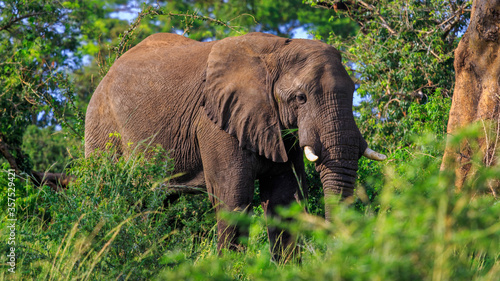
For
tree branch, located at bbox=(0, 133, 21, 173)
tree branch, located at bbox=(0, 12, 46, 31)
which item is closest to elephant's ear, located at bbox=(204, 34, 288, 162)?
tree branch, located at bbox=(0, 133, 21, 173)

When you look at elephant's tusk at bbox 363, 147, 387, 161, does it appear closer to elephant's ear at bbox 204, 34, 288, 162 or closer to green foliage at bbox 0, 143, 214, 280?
elephant's ear at bbox 204, 34, 288, 162

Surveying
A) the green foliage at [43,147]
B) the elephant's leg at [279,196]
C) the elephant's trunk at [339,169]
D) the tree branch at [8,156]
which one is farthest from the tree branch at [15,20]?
the elephant's trunk at [339,169]

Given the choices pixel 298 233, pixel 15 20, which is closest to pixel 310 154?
pixel 298 233

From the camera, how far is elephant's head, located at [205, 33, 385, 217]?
521 cm

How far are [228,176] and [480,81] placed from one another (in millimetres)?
2482

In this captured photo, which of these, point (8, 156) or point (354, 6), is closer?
point (8, 156)

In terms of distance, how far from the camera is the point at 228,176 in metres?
5.47

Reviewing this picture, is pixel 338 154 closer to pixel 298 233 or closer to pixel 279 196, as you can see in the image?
pixel 279 196

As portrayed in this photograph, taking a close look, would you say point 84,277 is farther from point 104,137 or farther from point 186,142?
point 104,137

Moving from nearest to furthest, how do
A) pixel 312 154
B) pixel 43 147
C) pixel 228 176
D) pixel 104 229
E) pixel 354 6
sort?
pixel 104 229 → pixel 312 154 → pixel 228 176 → pixel 354 6 → pixel 43 147

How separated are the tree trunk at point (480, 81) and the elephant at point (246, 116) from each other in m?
1.07

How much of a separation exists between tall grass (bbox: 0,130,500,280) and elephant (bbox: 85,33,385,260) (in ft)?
1.84

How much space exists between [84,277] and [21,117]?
19.0ft

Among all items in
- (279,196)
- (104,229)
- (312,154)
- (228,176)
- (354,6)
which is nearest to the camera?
(104,229)
